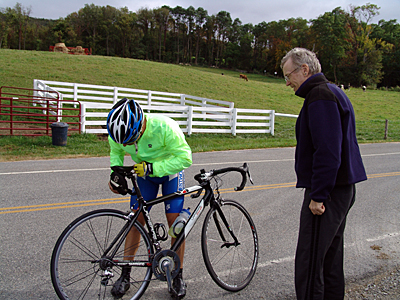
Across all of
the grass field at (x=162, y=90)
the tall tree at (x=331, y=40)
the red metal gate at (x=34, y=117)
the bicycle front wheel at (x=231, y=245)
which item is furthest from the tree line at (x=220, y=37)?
the bicycle front wheel at (x=231, y=245)

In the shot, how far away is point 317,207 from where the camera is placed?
2.71 metres

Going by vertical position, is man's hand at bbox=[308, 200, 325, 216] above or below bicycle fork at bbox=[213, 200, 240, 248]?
above

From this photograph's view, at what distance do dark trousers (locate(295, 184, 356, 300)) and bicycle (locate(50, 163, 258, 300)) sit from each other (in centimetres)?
88

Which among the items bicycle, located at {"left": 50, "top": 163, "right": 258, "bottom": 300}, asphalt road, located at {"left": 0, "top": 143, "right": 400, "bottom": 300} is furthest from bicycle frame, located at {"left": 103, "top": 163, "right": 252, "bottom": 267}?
asphalt road, located at {"left": 0, "top": 143, "right": 400, "bottom": 300}

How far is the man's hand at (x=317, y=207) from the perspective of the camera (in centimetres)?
270

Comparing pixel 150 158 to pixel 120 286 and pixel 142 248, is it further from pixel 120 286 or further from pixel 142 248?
pixel 120 286

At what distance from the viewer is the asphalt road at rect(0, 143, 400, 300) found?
3787 mm

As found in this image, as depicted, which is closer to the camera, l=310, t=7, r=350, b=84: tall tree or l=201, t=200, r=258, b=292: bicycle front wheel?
l=201, t=200, r=258, b=292: bicycle front wheel

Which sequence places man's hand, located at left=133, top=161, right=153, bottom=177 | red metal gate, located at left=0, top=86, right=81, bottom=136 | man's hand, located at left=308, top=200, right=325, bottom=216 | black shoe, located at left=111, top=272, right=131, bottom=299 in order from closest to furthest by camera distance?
man's hand, located at left=308, top=200, right=325, bottom=216 < man's hand, located at left=133, top=161, right=153, bottom=177 < black shoe, located at left=111, top=272, right=131, bottom=299 < red metal gate, located at left=0, top=86, right=81, bottom=136

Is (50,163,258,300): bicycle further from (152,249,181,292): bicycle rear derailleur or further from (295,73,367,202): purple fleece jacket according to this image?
(295,73,367,202): purple fleece jacket

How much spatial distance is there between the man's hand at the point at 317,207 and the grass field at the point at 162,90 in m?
10.1

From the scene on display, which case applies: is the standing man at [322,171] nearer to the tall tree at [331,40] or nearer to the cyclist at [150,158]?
the cyclist at [150,158]

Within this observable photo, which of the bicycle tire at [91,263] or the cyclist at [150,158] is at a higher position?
the cyclist at [150,158]

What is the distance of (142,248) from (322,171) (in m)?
1.89
